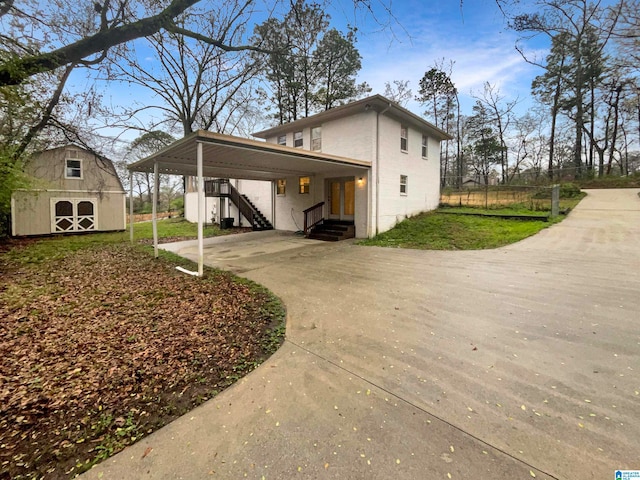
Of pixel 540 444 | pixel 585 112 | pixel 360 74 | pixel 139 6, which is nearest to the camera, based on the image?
pixel 540 444

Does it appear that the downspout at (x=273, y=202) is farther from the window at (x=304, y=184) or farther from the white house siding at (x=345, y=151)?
the window at (x=304, y=184)

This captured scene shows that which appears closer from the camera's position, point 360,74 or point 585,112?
point 360,74

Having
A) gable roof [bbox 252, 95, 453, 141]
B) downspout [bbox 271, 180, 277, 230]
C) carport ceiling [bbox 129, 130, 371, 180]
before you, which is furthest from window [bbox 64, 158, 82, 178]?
downspout [bbox 271, 180, 277, 230]

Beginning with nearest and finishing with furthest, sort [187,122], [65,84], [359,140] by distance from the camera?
[65,84] < [359,140] < [187,122]

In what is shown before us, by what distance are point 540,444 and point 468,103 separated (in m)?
30.9

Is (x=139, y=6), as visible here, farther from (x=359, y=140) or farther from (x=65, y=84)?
(x=359, y=140)

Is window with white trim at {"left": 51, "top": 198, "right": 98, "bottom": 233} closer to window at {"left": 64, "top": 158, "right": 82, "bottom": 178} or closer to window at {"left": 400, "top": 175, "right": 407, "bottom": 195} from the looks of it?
window at {"left": 64, "top": 158, "right": 82, "bottom": 178}

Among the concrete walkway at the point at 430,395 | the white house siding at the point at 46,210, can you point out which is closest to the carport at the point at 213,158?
the concrete walkway at the point at 430,395

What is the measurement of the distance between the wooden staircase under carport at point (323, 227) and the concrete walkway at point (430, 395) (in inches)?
252

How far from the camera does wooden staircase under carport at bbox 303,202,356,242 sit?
448 inches

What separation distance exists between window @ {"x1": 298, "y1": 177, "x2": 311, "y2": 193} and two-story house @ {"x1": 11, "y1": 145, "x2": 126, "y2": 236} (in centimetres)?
948

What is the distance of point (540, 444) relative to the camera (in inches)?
70.9

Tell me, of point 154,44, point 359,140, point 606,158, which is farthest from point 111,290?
point 606,158

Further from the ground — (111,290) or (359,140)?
(359,140)
